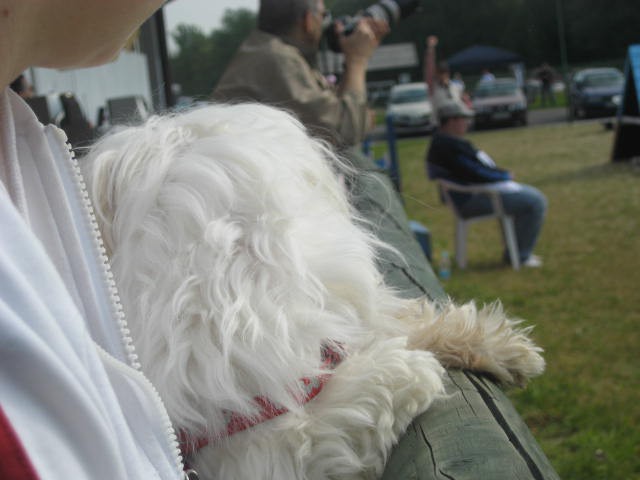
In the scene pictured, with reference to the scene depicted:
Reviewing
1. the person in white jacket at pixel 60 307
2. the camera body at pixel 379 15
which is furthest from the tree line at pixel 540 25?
the person in white jacket at pixel 60 307

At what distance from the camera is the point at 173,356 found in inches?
39.4

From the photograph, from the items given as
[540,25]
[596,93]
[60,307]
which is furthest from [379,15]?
[540,25]

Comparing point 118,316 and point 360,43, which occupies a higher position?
point 360,43

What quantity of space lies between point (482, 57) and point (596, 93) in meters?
15.3

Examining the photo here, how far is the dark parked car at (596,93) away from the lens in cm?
2069

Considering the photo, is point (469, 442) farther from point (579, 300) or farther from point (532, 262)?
point (532, 262)

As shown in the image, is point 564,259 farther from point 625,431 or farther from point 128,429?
point 128,429

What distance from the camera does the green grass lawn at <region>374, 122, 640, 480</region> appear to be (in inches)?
124

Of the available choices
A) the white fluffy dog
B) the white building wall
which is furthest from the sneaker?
the white fluffy dog

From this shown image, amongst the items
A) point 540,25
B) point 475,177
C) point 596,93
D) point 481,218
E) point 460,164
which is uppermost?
point 540,25

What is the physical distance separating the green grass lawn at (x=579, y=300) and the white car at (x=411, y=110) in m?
11.4

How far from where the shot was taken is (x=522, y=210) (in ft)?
20.7

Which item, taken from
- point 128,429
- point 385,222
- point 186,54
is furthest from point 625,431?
point 186,54

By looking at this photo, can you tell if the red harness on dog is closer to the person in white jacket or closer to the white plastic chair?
the person in white jacket
